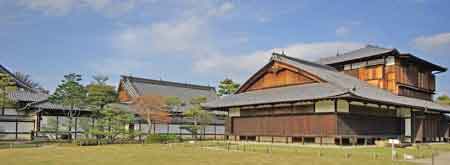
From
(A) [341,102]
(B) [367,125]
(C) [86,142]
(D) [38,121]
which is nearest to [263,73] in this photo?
(A) [341,102]

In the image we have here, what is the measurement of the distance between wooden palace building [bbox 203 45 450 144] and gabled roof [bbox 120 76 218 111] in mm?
12130

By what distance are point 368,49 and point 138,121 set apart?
2378 cm

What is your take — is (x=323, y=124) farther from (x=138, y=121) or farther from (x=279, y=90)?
(x=138, y=121)

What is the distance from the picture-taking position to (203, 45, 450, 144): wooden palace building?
27.0 meters

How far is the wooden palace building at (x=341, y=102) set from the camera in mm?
27000

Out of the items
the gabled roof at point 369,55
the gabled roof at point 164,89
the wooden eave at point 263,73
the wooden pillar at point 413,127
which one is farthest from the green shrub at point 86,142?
the wooden pillar at point 413,127

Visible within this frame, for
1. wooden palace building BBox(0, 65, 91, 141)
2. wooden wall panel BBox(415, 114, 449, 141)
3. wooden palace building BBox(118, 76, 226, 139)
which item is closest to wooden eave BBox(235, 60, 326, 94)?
wooden palace building BBox(118, 76, 226, 139)

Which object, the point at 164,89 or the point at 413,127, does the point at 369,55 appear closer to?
the point at 413,127

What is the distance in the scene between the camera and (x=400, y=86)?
113 ft

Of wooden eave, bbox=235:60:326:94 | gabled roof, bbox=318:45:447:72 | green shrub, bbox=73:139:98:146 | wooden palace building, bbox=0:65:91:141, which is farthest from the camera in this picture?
gabled roof, bbox=318:45:447:72

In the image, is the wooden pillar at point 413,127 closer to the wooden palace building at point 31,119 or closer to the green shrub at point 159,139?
the green shrub at point 159,139

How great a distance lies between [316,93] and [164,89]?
25.8m

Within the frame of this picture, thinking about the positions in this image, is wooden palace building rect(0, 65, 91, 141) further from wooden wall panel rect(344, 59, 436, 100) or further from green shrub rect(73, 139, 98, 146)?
wooden wall panel rect(344, 59, 436, 100)

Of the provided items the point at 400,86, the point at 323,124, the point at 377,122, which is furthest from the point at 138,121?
the point at 400,86
